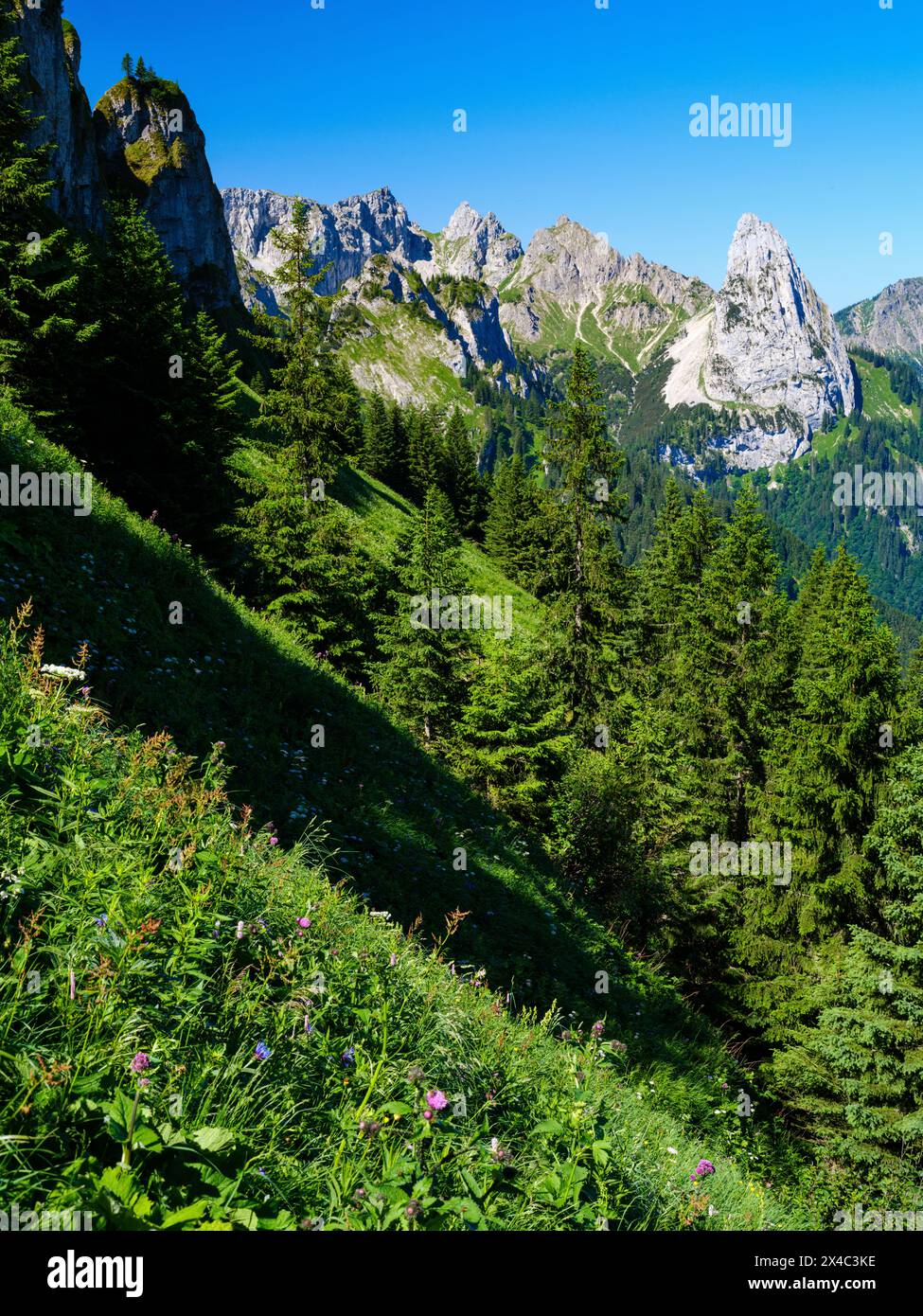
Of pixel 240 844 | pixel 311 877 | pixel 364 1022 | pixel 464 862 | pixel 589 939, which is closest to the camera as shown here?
pixel 364 1022

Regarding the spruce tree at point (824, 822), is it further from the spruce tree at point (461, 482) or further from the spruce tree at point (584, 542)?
the spruce tree at point (461, 482)

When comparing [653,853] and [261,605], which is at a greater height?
[261,605]

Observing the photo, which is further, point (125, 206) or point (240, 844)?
point (125, 206)

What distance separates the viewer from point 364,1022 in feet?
12.0

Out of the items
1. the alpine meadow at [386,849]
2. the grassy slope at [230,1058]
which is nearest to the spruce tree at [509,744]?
the alpine meadow at [386,849]

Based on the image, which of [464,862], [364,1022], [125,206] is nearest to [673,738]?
[464,862]

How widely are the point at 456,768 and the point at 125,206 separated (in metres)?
20.7

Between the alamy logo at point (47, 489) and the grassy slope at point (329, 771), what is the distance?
0.22m

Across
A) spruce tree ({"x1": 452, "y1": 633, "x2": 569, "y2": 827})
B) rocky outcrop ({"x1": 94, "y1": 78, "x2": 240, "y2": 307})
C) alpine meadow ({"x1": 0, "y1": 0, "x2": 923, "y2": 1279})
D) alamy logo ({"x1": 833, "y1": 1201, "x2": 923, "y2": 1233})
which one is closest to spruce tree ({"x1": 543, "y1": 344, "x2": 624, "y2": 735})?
alpine meadow ({"x1": 0, "y1": 0, "x2": 923, "y2": 1279})

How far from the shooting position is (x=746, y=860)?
21062 millimetres

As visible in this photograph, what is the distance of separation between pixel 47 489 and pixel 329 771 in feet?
19.6

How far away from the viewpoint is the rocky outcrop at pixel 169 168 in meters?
64.2

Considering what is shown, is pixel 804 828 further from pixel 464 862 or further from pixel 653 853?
pixel 464 862

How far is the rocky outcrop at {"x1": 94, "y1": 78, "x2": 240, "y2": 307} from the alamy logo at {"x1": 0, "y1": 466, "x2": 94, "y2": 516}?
2623 inches
